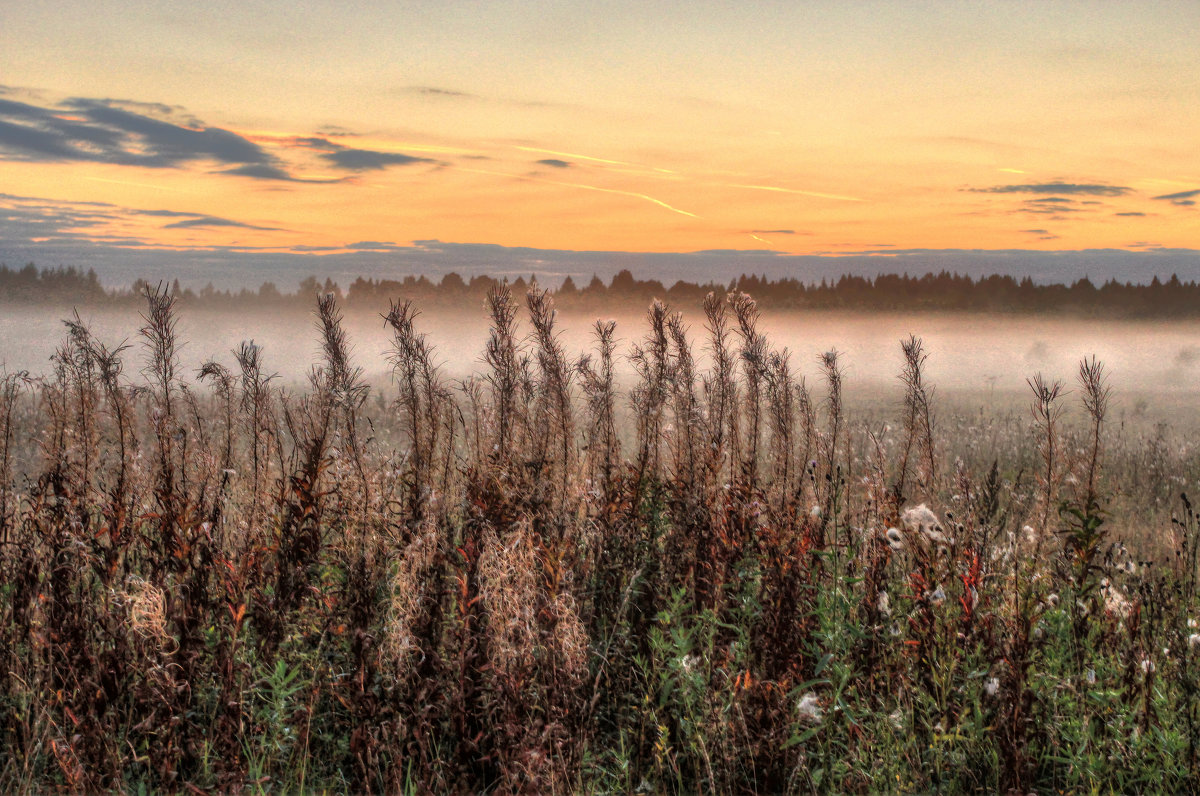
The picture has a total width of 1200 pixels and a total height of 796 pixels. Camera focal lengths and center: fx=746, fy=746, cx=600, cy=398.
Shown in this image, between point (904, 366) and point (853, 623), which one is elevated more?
point (904, 366)

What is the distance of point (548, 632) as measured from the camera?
3.82 metres

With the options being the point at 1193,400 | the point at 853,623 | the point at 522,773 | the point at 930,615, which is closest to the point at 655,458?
the point at 853,623

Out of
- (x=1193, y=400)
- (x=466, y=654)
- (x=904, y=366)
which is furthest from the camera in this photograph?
(x=1193, y=400)

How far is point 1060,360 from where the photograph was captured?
51.8 meters

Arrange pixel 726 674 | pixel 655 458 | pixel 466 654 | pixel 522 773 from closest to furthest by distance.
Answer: pixel 522 773 → pixel 466 654 → pixel 726 674 → pixel 655 458

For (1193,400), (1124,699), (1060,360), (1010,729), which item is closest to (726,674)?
(1010,729)

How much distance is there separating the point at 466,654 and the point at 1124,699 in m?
3.89

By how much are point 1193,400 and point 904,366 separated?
34173 mm

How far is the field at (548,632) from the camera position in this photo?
12.6 feet

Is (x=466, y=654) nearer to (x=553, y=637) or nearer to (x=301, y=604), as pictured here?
(x=553, y=637)

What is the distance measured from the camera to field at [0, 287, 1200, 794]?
3836 millimetres

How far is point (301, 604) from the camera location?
190 inches

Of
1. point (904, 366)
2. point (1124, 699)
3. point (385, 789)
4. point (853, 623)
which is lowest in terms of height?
point (385, 789)

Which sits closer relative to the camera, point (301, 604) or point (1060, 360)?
point (301, 604)
